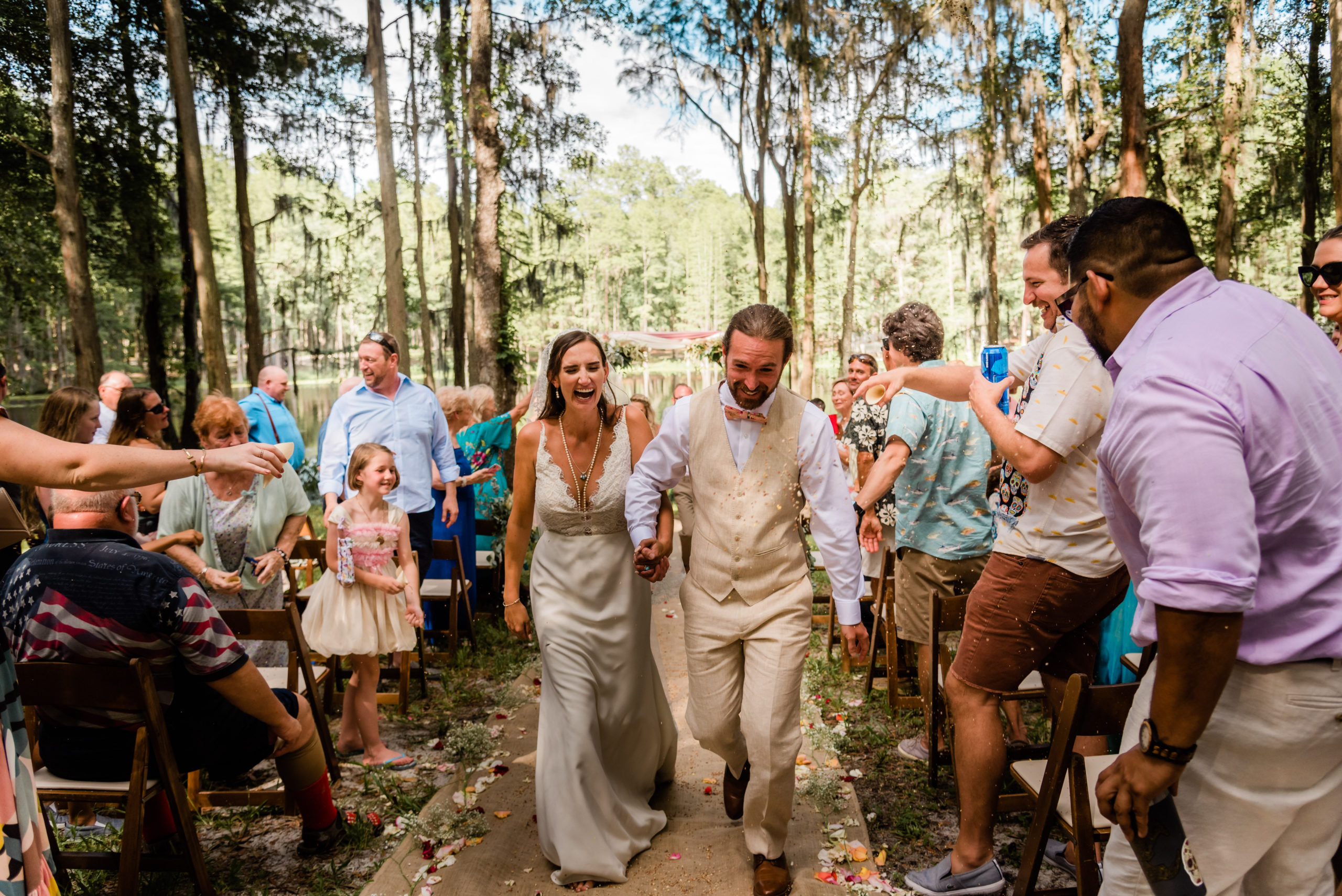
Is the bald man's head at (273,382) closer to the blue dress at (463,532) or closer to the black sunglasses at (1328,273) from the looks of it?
the blue dress at (463,532)

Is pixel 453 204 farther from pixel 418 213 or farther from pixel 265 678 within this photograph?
pixel 265 678

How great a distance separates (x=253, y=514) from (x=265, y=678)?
106cm

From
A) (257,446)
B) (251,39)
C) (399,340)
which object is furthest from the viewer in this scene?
(251,39)

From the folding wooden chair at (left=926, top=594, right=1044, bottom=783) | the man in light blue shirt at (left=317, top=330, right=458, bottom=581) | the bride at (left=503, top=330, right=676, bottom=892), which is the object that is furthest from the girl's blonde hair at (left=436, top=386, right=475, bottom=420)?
the folding wooden chair at (left=926, top=594, right=1044, bottom=783)

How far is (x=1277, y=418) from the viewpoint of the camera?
1639 millimetres

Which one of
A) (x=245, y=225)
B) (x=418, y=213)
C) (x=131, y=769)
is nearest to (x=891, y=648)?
(x=131, y=769)

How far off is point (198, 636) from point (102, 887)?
148 cm

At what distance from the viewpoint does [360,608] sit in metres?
4.75

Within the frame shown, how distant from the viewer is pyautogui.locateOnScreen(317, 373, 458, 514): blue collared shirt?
627cm

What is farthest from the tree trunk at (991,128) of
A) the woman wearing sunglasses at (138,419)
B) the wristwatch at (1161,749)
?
the wristwatch at (1161,749)

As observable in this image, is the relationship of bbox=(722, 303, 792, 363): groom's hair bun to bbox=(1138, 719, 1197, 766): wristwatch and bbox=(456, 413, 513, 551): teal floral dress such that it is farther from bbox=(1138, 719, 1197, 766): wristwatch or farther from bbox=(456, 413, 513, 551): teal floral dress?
bbox=(456, 413, 513, 551): teal floral dress

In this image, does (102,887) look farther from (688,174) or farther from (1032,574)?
(688,174)

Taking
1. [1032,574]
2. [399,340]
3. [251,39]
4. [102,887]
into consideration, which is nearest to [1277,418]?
[1032,574]

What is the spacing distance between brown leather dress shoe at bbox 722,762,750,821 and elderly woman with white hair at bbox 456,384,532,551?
431 centimetres
